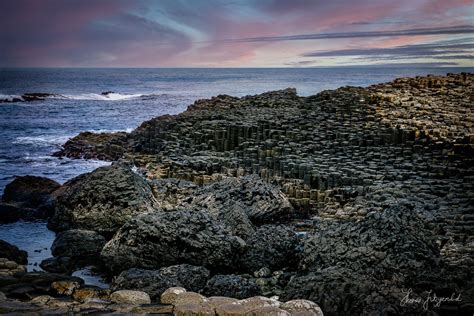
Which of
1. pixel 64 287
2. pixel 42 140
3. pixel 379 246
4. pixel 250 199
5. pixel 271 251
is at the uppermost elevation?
pixel 379 246

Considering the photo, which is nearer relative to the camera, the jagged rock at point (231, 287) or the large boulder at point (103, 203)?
the jagged rock at point (231, 287)

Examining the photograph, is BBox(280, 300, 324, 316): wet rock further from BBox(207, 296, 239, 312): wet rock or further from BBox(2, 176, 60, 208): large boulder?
BBox(2, 176, 60, 208): large boulder

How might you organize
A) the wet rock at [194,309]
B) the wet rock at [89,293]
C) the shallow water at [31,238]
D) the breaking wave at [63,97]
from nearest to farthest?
the wet rock at [194,309]
the wet rock at [89,293]
the shallow water at [31,238]
the breaking wave at [63,97]

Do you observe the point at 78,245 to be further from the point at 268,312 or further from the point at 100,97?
the point at 100,97

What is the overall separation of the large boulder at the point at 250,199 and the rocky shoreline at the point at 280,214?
4 centimetres

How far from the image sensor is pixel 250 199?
32.8 feet

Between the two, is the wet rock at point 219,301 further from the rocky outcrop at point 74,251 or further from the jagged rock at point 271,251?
the rocky outcrop at point 74,251

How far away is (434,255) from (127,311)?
12.4 ft

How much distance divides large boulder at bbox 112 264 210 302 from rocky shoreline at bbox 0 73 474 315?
18 mm

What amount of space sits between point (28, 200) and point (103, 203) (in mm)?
3082

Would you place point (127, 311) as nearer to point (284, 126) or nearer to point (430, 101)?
point (284, 126)

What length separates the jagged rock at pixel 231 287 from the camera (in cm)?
616

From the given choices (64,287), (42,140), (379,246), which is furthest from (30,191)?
(42,140)

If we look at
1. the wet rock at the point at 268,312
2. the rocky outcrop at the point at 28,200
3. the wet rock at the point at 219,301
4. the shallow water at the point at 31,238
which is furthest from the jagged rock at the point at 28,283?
the rocky outcrop at the point at 28,200
